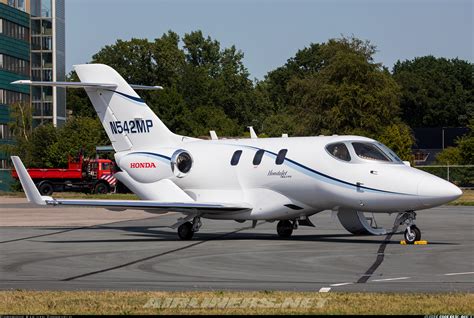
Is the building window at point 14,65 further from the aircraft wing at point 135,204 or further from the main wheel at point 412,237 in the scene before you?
the main wheel at point 412,237

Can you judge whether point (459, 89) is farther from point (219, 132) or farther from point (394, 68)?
point (219, 132)

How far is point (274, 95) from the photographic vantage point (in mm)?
139875

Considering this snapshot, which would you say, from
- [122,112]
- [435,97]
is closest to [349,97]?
[122,112]

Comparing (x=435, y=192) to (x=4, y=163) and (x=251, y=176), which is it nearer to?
(x=251, y=176)

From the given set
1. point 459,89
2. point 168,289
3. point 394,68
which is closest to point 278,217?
point 168,289

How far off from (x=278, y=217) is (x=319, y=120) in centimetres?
5519

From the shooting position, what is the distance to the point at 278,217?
25891 mm

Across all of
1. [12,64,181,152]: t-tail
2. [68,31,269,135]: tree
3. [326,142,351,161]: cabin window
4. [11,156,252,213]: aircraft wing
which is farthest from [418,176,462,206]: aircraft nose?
[68,31,269,135]: tree

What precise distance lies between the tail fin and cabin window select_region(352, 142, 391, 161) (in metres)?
6.40

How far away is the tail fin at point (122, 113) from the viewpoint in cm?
2902

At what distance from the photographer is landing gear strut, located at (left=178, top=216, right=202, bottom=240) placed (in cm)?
2622

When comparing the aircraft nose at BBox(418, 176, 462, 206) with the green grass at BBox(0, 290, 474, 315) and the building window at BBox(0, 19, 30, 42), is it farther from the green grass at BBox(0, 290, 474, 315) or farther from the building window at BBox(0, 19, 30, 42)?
the building window at BBox(0, 19, 30, 42)

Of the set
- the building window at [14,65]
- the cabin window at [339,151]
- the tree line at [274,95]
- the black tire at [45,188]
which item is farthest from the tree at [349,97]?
the cabin window at [339,151]

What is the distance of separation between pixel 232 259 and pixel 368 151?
18.1 ft
